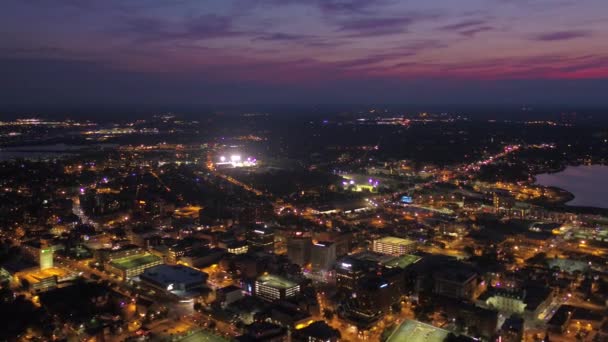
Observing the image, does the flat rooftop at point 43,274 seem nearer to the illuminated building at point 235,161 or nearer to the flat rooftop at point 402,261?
the flat rooftop at point 402,261

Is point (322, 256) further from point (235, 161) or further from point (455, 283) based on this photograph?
point (235, 161)

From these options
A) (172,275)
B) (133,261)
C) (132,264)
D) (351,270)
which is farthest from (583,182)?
(132,264)

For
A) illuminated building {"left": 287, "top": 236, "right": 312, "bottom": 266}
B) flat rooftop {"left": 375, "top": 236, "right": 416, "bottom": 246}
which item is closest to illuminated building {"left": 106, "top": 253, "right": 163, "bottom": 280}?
illuminated building {"left": 287, "top": 236, "right": 312, "bottom": 266}

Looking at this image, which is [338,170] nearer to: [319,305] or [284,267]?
[284,267]

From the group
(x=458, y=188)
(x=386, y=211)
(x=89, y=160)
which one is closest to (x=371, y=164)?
(x=458, y=188)

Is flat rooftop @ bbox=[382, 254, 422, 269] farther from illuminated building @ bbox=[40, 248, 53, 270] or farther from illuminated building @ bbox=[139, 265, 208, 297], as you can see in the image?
illuminated building @ bbox=[40, 248, 53, 270]
